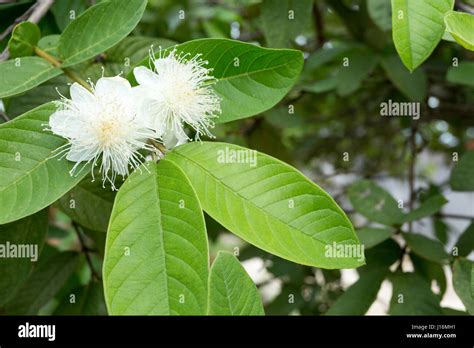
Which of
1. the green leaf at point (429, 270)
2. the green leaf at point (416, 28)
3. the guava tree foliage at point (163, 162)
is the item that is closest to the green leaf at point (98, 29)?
the guava tree foliage at point (163, 162)

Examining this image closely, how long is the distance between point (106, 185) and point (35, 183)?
231mm

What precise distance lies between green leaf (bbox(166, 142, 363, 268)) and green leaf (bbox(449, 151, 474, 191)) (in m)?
0.65

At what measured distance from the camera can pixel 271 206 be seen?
0.77 meters

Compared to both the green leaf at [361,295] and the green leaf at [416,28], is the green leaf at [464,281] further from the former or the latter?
the green leaf at [416,28]

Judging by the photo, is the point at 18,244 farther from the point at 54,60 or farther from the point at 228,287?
the point at 228,287

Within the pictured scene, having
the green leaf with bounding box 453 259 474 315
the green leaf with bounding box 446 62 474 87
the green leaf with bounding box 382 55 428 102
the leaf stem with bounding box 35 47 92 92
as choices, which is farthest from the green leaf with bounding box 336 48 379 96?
the leaf stem with bounding box 35 47 92 92

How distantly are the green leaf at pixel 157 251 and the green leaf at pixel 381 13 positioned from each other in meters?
0.78

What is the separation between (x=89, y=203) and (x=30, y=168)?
237 millimetres

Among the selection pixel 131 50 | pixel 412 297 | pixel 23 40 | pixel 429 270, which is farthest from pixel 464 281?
pixel 23 40

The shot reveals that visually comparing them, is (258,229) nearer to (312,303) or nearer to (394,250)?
(394,250)

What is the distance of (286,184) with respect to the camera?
776mm

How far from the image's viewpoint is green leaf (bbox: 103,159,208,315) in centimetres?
70

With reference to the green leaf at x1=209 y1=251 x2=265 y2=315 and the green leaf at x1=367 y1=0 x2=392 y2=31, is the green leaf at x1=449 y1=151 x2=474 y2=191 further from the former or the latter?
the green leaf at x1=209 y1=251 x2=265 y2=315
